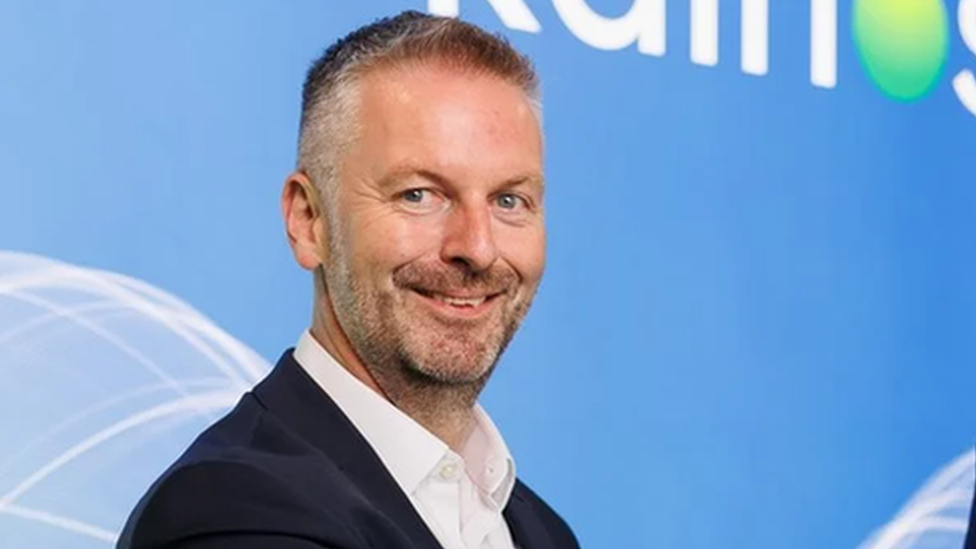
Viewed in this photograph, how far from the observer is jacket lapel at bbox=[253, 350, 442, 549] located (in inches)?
57.4

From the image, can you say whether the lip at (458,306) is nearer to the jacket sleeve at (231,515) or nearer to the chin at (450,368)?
the chin at (450,368)

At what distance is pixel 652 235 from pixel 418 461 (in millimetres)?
1249

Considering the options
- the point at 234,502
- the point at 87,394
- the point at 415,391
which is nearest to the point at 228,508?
the point at 234,502

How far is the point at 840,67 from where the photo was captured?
3.01m

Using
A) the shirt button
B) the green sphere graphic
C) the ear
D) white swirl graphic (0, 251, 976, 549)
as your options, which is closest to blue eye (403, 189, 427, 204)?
the ear

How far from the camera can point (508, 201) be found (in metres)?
1.55

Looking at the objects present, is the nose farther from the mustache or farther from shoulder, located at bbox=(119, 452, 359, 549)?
shoulder, located at bbox=(119, 452, 359, 549)

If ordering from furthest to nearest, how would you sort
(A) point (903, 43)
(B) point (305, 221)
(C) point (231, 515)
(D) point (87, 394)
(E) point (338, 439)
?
(A) point (903, 43) → (D) point (87, 394) → (B) point (305, 221) → (E) point (338, 439) → (C) point (231, 515)

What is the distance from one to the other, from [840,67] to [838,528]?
74 cm

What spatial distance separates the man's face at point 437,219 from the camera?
153 cm

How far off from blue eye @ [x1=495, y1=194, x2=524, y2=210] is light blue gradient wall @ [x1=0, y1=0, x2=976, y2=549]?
2.31 ft

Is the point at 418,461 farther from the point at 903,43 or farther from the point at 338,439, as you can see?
the point at 903,43

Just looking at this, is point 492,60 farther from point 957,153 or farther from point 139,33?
point 957,153

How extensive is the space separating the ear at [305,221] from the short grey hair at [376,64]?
0.04 feet
